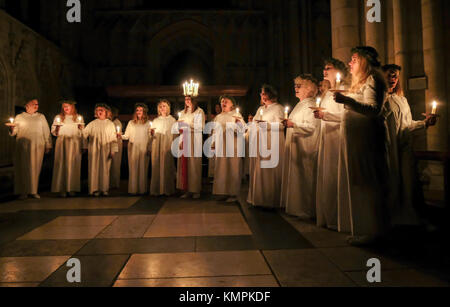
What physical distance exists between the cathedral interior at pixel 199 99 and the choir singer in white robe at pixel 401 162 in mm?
276

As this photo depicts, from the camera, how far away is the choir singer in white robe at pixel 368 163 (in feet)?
10.7

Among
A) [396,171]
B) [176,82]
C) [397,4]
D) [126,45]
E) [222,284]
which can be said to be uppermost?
[126,45]

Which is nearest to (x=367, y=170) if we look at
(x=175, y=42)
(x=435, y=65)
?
(x=435, y=65)

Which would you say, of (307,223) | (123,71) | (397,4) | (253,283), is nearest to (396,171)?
(307,223)

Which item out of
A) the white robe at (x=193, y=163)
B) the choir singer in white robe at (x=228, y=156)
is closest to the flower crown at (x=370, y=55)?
the choir singer in white robe at (x=228, y=156)

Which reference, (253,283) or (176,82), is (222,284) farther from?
(176,82)

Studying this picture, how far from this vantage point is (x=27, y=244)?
11.5 ft

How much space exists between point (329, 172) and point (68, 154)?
572 cm

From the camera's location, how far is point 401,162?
4.09 m

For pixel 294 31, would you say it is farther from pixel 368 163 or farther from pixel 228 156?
pixel 368 163

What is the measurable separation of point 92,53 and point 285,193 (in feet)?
47.3

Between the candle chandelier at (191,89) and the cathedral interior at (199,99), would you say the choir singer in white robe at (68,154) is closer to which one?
the cathedral interior at (199,99)

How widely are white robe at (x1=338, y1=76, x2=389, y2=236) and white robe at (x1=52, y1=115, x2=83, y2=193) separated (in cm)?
594

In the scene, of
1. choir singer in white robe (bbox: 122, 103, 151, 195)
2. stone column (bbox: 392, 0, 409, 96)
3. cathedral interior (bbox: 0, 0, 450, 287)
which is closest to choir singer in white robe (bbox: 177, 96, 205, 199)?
cathedral interior (bbox: 0, 0, 450, 287)
